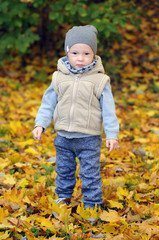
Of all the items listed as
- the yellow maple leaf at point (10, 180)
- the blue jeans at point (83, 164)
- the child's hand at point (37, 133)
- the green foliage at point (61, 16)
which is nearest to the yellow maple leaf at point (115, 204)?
the blue jeans at point (83, 164)

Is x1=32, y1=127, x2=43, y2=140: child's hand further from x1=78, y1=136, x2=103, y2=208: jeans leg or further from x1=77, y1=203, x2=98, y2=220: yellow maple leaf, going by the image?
x1=77, y1=203, x2=98, y2=220: yellow maple leaf

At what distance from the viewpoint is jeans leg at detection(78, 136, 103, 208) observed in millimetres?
2631

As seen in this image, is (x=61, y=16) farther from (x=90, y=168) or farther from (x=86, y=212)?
(x=86, y=212)

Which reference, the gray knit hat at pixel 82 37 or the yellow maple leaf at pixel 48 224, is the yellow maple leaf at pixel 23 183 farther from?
the gray knit hat at pixel 82 37

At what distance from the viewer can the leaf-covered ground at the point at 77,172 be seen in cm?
262

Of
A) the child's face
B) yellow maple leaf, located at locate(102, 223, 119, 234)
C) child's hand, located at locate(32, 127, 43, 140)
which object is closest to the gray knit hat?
the child's face

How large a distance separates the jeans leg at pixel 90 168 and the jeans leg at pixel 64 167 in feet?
0.39

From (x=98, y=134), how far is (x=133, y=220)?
78 centimetres

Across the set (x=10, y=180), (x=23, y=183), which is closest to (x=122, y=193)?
(x=23, y=183)

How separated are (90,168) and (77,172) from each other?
83 cm

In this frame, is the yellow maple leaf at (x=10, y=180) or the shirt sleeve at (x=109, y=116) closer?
the shirt sleeve at (x=109, y=116)

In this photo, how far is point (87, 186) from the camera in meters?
2.72

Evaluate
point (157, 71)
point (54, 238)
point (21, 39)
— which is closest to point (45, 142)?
point (54, 238)

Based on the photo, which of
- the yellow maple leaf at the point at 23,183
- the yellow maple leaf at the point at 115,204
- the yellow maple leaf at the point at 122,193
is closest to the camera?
the yellow maple leaf at the point at 115,204
